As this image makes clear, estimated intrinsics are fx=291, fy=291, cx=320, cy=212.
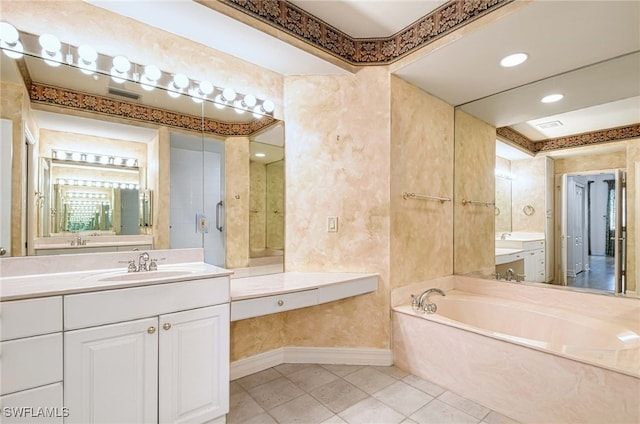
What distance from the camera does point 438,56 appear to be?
6.64ft

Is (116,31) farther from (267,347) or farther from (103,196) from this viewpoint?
(267,347)

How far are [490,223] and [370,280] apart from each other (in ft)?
4.93

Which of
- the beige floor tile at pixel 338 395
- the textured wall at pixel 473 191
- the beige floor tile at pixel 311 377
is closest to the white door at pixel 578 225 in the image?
the textured wall at pixel 473 191

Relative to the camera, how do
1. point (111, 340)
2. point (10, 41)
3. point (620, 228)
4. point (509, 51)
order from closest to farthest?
point (111, 340) → point (10, 41) → point (509, 51) → point (620, 228)

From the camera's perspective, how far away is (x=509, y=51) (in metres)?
1.93

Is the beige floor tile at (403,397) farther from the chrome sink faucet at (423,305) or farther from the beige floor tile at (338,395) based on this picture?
the chrome sink faucet at (423,305)

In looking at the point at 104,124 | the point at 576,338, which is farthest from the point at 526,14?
the point at 104,124

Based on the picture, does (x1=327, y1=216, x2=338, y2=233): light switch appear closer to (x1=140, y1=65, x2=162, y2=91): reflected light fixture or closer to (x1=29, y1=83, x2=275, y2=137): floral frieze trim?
(x1=29, y1=83, x2=275, y2=137): floral frieze trim

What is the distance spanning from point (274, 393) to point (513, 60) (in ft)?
9.25

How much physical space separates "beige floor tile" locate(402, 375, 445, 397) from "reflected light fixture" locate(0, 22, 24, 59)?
2977mm

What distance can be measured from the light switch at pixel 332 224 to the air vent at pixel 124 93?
152 centimetres

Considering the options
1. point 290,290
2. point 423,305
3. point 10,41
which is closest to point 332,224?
point 290,290

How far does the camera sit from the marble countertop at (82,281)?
3.79ft

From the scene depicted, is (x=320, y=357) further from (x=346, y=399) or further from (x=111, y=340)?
(x=111, y=340)
